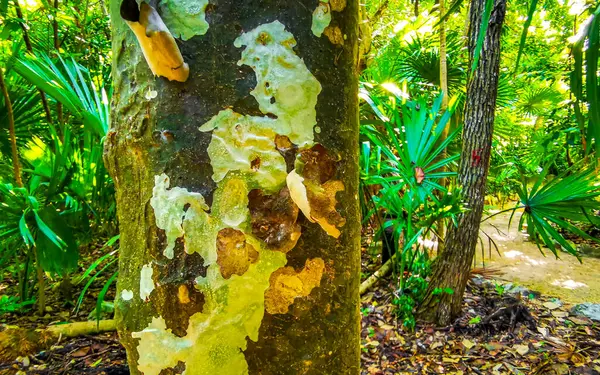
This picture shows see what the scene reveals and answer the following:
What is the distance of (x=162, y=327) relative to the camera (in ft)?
1.36

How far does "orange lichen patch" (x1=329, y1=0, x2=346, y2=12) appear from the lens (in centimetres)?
43

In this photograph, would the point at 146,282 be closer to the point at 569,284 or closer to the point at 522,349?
the point at 522,349

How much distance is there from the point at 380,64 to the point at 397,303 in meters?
2.04

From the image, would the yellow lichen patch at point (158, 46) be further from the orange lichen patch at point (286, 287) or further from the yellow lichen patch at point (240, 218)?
the orange lichen patch at point (286, 287)

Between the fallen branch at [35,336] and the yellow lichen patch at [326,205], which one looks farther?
the fallen branch at [35,336]

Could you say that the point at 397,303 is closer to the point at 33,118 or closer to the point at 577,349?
the point at 577,349

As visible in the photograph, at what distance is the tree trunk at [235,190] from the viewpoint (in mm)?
403

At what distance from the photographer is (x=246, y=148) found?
1.34 ft

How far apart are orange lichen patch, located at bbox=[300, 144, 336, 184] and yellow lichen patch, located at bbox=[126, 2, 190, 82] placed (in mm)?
163

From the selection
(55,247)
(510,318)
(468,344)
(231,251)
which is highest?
(231,251)

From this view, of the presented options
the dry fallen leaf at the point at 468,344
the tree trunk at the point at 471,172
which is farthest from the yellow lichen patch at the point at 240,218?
the dry fallen leaf at the point at 468,344

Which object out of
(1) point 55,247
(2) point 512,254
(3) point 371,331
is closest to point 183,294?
(1) point 55,247

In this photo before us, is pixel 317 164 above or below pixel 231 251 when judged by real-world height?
above

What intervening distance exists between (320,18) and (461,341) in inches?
80.5
